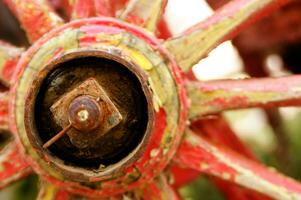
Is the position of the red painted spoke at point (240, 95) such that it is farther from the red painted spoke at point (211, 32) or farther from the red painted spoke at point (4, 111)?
the red painted spoke at point (4, 111)

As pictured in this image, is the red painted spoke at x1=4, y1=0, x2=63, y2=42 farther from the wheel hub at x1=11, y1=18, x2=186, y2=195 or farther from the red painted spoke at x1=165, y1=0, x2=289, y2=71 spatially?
the red painted spoke at x1=165, y1=0, x2=289, y2=71

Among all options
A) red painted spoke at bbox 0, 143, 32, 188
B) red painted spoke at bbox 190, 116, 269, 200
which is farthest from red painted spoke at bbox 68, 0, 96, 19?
red painted spoke at bbox 190, 116, 269, 200

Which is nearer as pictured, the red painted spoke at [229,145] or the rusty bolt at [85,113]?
the rusty bolt at [85,113]

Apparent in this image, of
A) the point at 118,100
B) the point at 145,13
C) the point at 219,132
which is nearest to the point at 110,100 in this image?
the point at 118,100

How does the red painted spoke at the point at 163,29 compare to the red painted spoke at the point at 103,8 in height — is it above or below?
below

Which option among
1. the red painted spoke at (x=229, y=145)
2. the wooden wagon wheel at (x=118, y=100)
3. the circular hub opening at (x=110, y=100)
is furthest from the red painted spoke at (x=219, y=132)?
the circular hub opening at (x=110, y=100)

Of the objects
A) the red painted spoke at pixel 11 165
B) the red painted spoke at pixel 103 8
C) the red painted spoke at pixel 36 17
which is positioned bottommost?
the red painted spoke at pixel 11 165

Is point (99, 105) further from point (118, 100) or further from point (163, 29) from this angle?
point (163, 29)

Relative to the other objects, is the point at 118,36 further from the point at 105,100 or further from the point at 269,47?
the point at 269,47
